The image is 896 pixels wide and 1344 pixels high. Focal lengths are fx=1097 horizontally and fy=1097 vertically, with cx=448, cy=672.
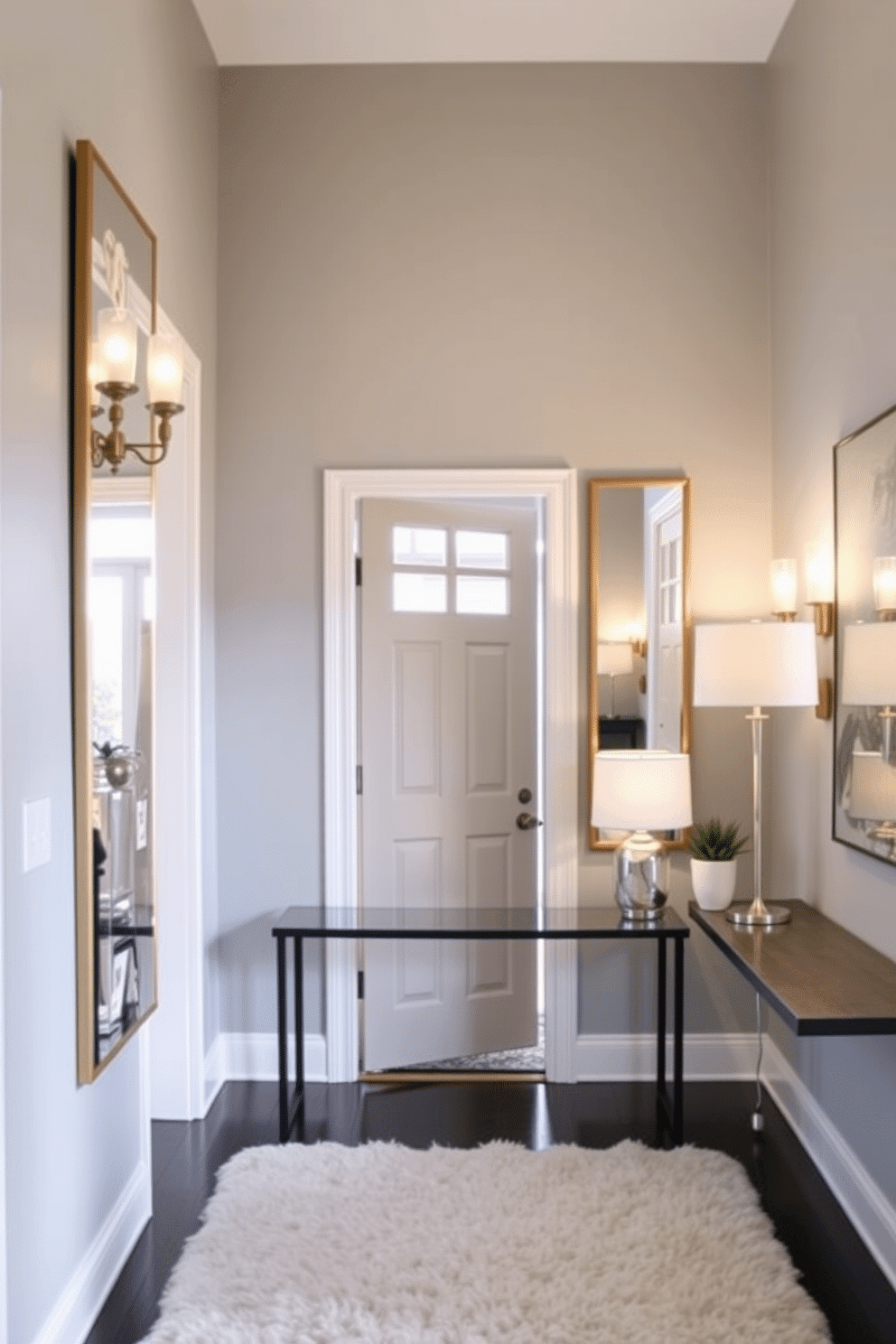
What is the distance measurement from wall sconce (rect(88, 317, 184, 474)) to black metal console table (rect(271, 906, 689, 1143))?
1616mm

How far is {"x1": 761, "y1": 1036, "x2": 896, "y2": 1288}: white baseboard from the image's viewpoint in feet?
Result: 8.68

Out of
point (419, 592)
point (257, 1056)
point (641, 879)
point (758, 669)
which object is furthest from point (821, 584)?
point (257, 1056)

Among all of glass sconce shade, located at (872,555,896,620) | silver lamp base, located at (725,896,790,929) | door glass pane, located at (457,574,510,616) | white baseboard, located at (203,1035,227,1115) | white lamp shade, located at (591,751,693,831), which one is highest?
door glass pane, located at (457,574,510,616)

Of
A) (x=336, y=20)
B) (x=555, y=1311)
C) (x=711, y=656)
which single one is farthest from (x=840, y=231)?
(x=555, y=1311)

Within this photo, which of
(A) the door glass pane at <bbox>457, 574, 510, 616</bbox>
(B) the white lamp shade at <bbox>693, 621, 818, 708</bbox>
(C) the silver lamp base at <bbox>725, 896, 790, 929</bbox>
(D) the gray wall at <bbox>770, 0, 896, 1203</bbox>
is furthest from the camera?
(A) the door glass pane at <bbox>457, 574, 510, 616</bbox>

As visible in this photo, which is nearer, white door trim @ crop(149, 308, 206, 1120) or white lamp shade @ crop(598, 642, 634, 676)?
white door trim @ crop(149, 308, 206, 1120)

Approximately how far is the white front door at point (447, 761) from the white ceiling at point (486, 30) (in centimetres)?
155

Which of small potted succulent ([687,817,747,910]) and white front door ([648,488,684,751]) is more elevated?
white front door ([648,488,684,751])

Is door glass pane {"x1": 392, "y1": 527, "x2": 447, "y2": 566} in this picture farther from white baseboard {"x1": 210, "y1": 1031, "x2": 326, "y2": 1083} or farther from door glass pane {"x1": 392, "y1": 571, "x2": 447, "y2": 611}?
white baseboard {"x1": 210, "y1": 1031, "x2": 326, "y2": 1083}

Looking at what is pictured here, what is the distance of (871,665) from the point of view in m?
2.57

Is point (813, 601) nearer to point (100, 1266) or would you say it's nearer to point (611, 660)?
point (611, 660)

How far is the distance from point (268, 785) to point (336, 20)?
2573mm

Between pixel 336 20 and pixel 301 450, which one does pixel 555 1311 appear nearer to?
pixel 301 450

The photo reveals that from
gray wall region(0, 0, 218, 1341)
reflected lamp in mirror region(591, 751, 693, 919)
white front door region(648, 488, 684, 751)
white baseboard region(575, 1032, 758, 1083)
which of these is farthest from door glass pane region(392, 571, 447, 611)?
gray wall region(0, 0, 218, 1341)
